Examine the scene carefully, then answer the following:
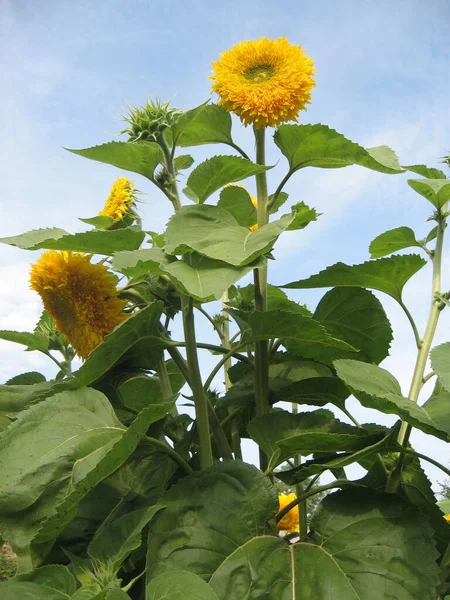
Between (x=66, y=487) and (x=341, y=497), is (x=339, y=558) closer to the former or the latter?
(x=341, y=497)

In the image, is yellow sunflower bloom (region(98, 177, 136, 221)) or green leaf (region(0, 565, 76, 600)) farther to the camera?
yellow sunflower bloom (region(98, 177, 136, 221))

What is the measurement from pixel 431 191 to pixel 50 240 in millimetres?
544

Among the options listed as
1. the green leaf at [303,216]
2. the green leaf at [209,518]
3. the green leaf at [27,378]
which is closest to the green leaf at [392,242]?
the green leaf at [303,216]

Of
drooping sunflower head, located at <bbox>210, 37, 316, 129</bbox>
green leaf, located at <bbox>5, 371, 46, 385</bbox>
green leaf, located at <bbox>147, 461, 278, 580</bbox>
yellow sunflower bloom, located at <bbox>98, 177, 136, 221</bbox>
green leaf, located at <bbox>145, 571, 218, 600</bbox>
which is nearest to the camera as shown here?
green leaf, located at <bbox>145, 571, 218, 600</bbox>

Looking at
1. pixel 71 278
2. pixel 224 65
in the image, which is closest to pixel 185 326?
pixel 71 278

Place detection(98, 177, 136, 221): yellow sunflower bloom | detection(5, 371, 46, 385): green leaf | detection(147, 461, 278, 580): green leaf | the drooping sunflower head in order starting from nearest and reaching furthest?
1. detection(147, 461, 278, 580): green leaf
2. the drooping sunflower head
3. detection(98, 177, 136, 221): yellow sunflower bloom
4. detection(5, 371, 46, 385): green leaf

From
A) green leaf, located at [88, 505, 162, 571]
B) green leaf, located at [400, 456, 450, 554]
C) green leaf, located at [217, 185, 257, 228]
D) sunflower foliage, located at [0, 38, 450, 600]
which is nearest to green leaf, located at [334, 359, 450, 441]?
sunflower foliage, located at [0, 38, 450, 600]

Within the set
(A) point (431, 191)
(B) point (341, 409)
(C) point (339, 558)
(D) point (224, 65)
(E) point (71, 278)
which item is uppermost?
(D) point (224, 65)

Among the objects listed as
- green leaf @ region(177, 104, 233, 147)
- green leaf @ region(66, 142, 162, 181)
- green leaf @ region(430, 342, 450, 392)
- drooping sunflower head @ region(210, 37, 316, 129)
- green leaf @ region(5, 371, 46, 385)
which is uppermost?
drooping sunflower head @ region(210, 37, 316, 129)

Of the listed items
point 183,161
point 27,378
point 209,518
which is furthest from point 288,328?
point 27,378

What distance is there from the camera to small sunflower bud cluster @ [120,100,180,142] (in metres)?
0.87

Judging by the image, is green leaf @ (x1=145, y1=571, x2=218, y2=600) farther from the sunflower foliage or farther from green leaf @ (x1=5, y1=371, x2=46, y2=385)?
green leaf @ (x1=5, y1=371, x2=46, y2=385)

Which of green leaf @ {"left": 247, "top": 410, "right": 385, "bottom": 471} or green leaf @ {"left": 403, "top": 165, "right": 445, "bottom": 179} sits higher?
green leaf @ {"left": 403, "top": 165, "right": 445, "bottom": 179}

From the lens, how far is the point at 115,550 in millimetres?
680
